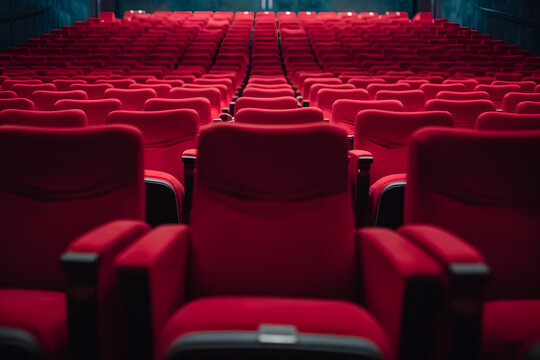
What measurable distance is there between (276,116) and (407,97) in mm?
1048

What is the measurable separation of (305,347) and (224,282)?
28cm

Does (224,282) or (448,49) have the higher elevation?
(448,49)

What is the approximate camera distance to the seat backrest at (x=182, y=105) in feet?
6.28

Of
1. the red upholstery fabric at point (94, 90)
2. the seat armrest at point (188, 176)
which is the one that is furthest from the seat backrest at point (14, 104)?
the seat armrest at point (188, 176)

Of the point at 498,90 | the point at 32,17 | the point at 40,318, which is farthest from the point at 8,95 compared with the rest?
the point at 32,17

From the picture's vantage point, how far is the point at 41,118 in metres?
1.44

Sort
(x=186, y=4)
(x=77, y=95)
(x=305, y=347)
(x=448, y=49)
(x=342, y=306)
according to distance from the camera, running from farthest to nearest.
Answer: (x=186, y=4) → (x=448, y=49) → (x=77, y=95) → (x=342, y=306) → (x=305, y=347)

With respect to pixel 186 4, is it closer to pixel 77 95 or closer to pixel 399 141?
pixel 77 95

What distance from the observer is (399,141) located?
4.96 feet

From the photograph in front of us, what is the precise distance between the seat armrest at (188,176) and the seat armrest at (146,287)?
590 millimetres

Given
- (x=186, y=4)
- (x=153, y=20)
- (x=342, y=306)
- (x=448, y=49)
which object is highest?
(x=186, y=4)

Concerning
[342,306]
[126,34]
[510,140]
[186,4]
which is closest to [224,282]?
[342,306]

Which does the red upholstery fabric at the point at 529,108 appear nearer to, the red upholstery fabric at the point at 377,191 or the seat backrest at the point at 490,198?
the red upholstery fabric at the point at 377,191

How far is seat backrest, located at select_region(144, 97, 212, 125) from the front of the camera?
1.91 m
